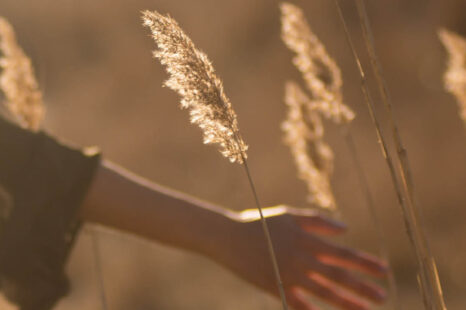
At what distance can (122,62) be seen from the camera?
6.22 m

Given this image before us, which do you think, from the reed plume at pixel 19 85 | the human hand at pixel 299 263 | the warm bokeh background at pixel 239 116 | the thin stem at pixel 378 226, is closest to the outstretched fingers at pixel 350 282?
the human hand at pixel 299 263

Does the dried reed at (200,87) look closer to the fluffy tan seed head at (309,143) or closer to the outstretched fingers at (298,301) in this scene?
the outstretched fingers at (298,301)

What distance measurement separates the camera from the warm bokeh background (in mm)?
4383

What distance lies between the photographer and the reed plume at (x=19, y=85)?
1616mm

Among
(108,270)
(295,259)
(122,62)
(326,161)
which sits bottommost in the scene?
(108,270)

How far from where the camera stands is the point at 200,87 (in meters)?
0.81

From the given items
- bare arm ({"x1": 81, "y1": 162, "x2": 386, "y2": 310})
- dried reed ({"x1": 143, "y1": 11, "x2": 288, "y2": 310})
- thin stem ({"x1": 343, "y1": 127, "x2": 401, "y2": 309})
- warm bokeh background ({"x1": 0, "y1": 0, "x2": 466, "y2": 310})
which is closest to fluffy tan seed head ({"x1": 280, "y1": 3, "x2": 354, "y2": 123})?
thin stem ({"x1": 343, "y1": 127, "x2": 401, "y2": 309})

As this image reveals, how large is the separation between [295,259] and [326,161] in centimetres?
52

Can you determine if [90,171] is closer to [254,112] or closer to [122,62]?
[254,112]

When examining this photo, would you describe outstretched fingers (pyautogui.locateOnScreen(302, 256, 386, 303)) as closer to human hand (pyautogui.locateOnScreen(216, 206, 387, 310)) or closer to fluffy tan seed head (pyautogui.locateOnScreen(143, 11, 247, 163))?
human hand (pyautogui.locateOnScreen(216, 206, 387, 310))

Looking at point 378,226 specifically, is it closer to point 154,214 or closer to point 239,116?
point 154,214

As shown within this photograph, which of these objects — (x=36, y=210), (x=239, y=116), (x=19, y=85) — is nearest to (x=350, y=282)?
(x=36, y=210)

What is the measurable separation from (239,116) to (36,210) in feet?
13.9

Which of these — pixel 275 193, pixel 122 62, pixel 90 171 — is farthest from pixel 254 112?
pixel 90 171
